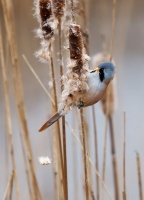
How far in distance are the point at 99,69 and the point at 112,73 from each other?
3 cm

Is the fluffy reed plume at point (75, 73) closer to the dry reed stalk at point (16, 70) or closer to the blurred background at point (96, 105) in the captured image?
the dry reed stalk at point (16, 70)

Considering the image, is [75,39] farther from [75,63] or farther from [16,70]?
[16,70]

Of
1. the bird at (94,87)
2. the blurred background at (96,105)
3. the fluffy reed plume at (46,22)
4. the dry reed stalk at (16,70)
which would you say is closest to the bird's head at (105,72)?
the bird at (94,87)

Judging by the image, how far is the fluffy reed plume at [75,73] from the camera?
0.74 m

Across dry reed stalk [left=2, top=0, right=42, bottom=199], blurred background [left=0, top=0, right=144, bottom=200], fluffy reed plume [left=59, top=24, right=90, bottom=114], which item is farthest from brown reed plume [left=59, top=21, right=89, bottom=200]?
blurred background [left=0, top=0, right=144, bottom=200]

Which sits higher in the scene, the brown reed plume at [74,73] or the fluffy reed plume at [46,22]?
the fluffy reed plume at [46,22]

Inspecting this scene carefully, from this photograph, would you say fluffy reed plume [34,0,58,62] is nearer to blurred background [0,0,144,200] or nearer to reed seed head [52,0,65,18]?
reed seed head [52,0,65,18]

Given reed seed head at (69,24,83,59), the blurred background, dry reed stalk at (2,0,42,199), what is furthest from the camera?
the blurred background

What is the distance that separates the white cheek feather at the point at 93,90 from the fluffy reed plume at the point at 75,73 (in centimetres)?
1

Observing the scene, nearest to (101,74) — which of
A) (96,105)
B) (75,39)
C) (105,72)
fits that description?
(105,72)

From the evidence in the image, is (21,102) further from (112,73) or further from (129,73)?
(129,73)

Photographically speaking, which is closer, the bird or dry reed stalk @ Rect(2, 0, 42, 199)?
the bird

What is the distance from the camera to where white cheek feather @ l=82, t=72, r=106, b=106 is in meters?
0.81

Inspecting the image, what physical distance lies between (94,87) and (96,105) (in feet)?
6.89
